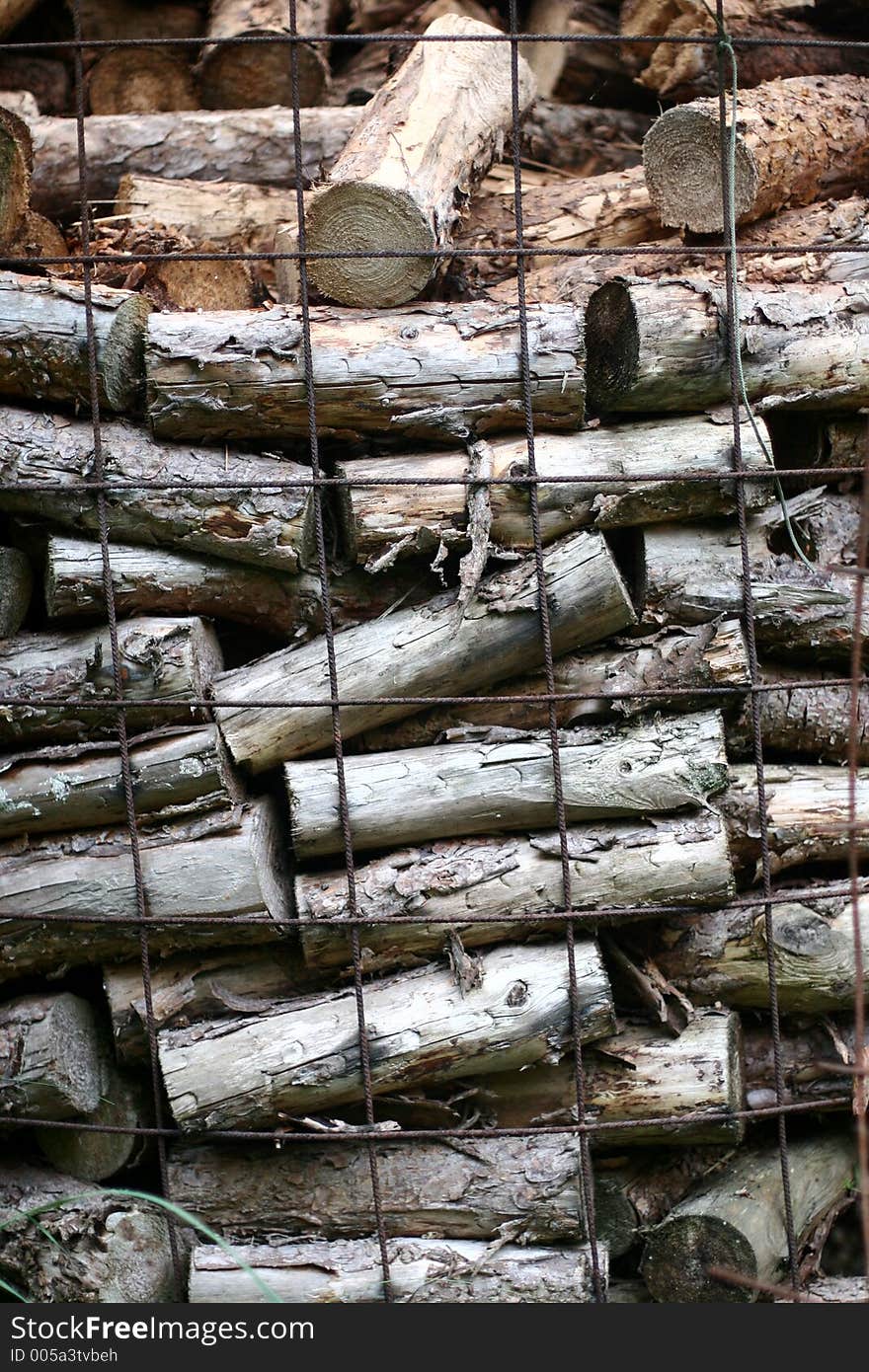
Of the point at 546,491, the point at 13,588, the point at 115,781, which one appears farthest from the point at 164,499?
the point at 546,491

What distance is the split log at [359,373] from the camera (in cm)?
342

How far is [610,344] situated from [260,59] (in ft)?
7.46

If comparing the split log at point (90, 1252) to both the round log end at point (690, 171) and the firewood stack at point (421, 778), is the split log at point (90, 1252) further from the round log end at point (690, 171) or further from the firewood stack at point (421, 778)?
the round log end at point (690, 171)

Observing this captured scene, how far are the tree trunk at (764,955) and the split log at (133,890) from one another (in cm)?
118

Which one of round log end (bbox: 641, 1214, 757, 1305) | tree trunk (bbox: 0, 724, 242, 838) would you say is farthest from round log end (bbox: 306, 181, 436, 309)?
round log end (bbox: 641, 1214, 757, 1305)

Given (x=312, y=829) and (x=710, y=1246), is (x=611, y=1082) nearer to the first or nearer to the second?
(x=710, y=1246)

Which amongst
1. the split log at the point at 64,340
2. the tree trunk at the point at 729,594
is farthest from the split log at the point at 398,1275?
the split log at the point at 64,340

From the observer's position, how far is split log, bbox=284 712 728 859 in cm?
338

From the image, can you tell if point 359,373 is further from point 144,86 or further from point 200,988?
point 144,86

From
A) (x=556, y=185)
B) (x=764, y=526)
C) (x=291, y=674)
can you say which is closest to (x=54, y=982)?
(x=291, y=674)

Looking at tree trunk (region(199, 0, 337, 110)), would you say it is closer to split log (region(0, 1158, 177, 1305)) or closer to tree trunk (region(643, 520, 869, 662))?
tree trunk (region(643, 520, 869, 662))

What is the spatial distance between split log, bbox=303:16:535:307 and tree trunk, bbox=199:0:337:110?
75 cm

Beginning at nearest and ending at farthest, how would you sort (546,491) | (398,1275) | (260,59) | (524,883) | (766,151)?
(398,1275), (524,883), (546,491), (766,151), (260,59)

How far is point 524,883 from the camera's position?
3.38m
